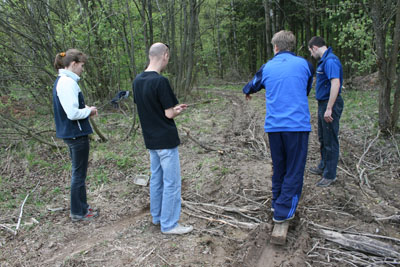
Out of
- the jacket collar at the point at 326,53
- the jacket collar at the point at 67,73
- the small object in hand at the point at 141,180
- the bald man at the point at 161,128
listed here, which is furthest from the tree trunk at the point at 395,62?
the jacket collar at the point at 67,73

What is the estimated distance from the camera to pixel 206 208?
165 inches

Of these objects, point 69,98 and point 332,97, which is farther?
point 332,97

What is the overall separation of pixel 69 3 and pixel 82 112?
251 inches

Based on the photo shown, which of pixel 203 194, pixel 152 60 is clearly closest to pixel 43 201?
pixel 203 194

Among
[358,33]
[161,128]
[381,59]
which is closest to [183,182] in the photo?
[161,128]

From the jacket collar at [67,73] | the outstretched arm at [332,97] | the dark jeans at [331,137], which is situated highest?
the jacket collar at [67,73]

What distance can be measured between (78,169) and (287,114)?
278 centimetres

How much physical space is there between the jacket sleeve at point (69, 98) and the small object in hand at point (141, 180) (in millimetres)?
1993

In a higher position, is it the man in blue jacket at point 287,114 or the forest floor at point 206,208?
the man in blue jacket at point 287,114

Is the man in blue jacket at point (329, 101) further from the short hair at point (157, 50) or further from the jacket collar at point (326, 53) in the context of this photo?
the short hair at point (157, 50)

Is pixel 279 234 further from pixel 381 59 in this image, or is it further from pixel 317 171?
pixel 381 59

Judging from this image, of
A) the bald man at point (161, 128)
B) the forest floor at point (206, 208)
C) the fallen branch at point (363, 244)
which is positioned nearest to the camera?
the fallen branch at point (363, 244)

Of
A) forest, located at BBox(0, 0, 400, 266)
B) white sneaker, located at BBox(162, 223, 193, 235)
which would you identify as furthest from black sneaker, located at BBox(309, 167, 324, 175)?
white sneaker, located at BBox(162, 223, 193, 235)

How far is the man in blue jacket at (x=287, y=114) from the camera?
3.21 metres
